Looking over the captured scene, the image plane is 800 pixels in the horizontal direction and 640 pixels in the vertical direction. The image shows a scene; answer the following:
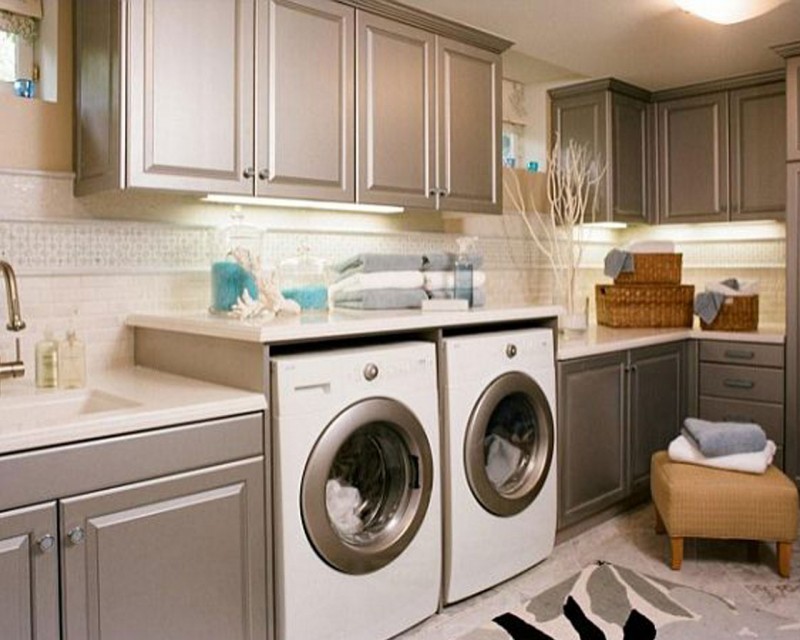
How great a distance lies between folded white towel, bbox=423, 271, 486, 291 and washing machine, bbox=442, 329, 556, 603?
0.30 meters

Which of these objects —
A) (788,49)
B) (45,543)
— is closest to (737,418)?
(788,49)

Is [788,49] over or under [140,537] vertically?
over

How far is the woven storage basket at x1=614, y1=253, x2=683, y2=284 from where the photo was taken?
3967 millimetres

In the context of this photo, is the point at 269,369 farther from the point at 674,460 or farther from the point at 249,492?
the point at 674,460

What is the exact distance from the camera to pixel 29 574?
4.88 feet

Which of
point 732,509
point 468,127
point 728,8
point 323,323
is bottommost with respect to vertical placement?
point 732,509

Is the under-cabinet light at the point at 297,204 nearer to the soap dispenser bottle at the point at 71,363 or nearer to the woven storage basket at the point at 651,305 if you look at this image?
the soap dispenser bottle at the point at 71,363

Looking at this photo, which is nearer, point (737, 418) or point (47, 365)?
point (47, 365)

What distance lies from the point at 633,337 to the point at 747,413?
2.69 ft

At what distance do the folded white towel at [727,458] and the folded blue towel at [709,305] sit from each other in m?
1.05

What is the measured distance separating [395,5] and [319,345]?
139cm

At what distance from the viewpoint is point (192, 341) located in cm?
221

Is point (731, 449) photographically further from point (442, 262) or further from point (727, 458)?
point (442, 262)

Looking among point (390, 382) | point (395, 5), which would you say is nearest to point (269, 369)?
point (390, 382)
